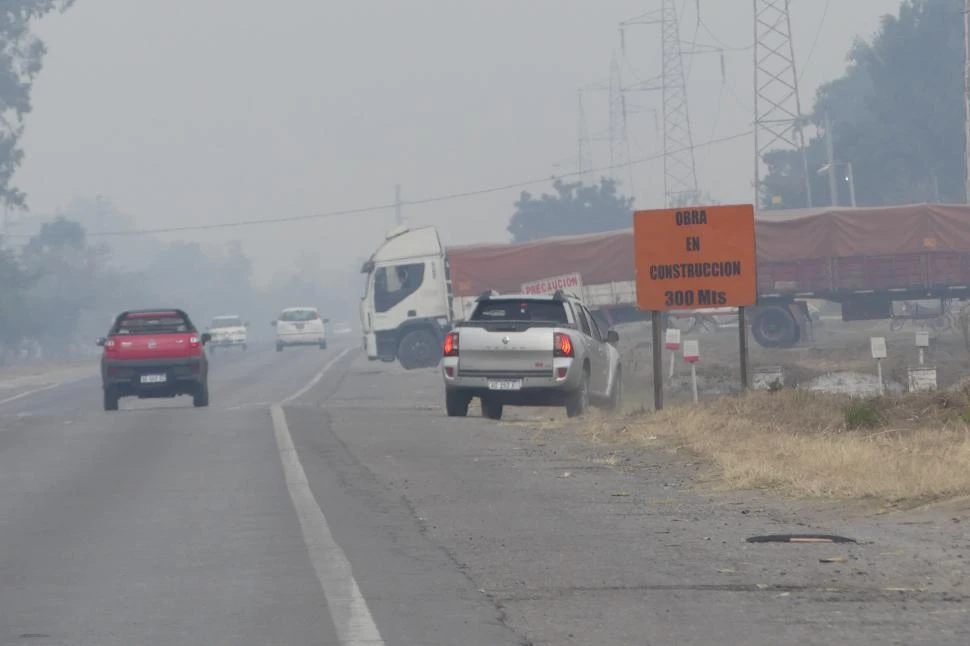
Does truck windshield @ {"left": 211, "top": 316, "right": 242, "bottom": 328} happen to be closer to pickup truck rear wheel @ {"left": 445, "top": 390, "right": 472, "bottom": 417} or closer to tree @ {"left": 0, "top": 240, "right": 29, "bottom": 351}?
tree @ {"left": 0, "top": 240, "right": 29, "bottom": 351}

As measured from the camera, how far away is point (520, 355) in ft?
69.5

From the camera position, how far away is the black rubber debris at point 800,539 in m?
10.2

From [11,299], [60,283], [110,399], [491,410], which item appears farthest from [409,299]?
[60,283]

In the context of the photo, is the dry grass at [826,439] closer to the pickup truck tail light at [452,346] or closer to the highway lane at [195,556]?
the pickup truck tail light at [452,346]

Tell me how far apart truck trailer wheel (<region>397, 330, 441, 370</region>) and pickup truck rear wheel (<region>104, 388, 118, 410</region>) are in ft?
61.1

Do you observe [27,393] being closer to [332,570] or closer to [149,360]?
[149,360]

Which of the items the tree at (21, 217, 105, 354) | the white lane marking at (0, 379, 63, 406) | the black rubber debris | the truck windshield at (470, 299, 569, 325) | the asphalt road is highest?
the tree at (21, 217, 105, 354)

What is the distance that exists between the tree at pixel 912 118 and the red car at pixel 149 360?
6843cm

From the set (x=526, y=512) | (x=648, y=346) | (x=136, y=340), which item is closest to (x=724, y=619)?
(x=526, y=512)

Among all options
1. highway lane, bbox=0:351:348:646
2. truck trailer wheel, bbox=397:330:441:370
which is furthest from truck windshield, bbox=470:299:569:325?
truck trailer wheel, bbox=397:330:441:370

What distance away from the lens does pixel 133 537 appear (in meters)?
11.1

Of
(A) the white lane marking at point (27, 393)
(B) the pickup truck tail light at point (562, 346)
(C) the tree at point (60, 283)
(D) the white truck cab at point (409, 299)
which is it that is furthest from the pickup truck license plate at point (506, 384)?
(C) the tree at point (60, 283)

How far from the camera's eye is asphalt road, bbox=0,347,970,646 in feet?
25.0

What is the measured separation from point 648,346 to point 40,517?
42098 millimetres
